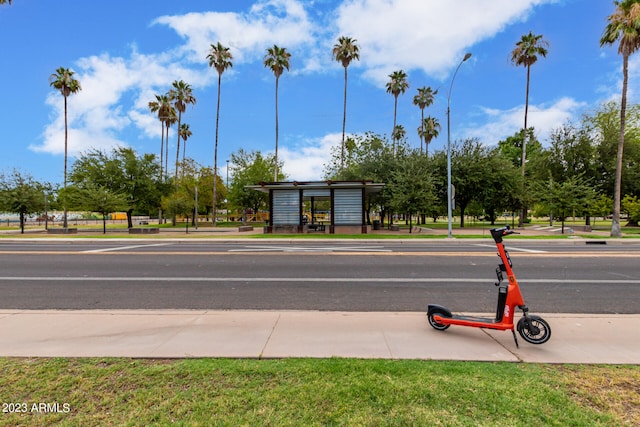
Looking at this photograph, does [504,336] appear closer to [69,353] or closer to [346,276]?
[346,276]

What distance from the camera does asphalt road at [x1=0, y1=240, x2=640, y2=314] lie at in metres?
6.33

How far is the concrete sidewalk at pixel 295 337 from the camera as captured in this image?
12.6 ft

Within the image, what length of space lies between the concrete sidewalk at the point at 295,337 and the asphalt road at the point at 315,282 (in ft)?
2.27

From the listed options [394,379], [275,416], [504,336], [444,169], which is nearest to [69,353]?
[275,416]

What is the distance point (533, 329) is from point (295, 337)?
3043 mm

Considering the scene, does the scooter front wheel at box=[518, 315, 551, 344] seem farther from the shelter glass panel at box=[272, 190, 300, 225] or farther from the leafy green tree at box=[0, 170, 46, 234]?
the leafy green tree at box=[0, 170, 46, 234]

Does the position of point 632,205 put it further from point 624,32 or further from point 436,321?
point 436,321

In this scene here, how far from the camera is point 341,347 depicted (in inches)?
158

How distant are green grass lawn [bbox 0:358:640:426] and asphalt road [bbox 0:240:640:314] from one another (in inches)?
103

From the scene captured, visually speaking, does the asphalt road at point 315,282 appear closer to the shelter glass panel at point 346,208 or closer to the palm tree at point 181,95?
the shelter glass panel at point 346,208

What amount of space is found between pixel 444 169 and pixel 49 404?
35.7 metres

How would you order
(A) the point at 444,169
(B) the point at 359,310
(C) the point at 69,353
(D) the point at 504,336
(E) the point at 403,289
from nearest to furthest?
(C) the point at 69,353, (D) the point at 504,336, (B) the point at 359,310, (E) the point at 403,289, (A) the point at 444,169

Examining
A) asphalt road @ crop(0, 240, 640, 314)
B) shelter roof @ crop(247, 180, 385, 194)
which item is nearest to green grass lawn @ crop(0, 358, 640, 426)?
asphalt road @ crop(0, 240, 640, 314)

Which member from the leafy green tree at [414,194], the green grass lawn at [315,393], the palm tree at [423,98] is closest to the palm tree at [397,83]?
the palm tree at [423,98]
